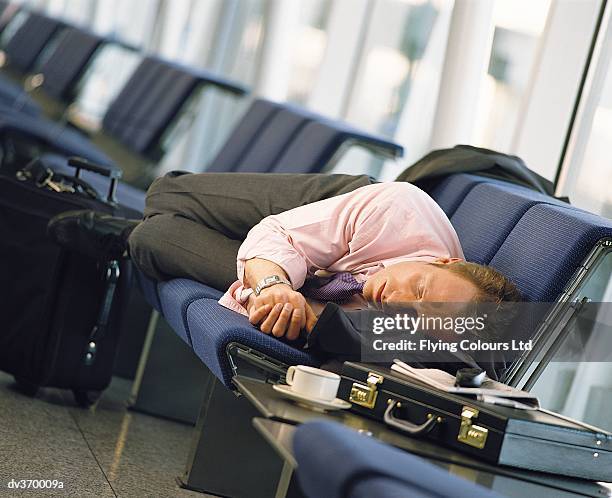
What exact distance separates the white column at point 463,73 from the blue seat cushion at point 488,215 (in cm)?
122

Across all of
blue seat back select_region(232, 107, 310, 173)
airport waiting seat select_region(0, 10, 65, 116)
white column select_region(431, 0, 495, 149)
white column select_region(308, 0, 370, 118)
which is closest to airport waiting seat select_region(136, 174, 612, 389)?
white column select_region(431, 0, 495, 149)

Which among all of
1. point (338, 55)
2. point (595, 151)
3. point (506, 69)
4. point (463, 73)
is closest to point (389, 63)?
point (338, 55)

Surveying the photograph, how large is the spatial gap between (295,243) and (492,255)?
47 cm

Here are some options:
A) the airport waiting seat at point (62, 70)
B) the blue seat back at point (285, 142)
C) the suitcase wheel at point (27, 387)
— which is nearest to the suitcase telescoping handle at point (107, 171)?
the suitcase wheel at point (27, 387)

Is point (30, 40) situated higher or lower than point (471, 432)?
higher

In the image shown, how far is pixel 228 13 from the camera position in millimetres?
7781

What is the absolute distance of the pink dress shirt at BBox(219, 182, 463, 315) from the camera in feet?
7.80

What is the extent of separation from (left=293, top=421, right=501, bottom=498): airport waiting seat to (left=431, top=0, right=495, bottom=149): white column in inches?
121

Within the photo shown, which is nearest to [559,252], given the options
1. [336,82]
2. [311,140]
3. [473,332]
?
[473,332]

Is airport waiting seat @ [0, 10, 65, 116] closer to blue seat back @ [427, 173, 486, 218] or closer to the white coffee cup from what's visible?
blue seat back @ [427, 173, 486, 218]

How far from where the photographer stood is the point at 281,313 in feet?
7.23

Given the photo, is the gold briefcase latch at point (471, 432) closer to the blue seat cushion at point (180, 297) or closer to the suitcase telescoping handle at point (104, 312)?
the blue seat cushion at point (180, 297)

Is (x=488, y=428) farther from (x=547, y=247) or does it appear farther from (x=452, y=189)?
(x=452, y=189)

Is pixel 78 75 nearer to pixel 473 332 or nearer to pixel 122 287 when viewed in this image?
pixel 122 287
